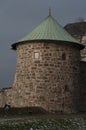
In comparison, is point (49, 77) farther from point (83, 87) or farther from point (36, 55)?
point (83, 87)

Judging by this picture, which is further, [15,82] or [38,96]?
[15,82]

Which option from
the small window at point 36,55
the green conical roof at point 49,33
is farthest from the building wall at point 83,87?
the small window at point 36,55

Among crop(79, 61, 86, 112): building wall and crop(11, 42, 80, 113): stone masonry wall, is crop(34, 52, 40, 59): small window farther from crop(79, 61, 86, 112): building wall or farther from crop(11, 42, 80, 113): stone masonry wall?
crop(79, 61, 86, 112): building wall

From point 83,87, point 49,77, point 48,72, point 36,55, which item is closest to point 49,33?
point 36,55

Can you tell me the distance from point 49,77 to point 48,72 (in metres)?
0.39

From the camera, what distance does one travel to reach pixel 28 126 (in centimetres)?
2125

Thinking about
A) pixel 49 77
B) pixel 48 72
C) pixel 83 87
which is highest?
pixel 48 72

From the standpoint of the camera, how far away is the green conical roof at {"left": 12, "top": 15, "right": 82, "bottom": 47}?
34281mm

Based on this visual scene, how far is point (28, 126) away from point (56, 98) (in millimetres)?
12367

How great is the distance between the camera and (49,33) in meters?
34.9

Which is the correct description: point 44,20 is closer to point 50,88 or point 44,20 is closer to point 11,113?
point 50,88

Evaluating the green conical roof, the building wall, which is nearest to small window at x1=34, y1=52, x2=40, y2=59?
the green conical roof

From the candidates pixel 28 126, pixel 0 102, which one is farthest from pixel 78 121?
pixel 0 102

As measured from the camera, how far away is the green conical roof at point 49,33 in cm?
3428
